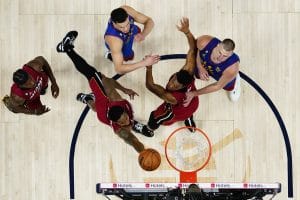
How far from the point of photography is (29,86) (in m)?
4.82

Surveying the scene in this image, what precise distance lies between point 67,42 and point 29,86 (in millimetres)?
1143

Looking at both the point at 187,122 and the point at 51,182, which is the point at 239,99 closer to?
the point at 187,122

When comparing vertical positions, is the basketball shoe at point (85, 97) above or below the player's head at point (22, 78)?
below

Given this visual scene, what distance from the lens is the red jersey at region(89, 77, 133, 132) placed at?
4852 mm

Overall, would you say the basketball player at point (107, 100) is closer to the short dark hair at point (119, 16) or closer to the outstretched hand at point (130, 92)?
the outstretched hand at point (130, 92)

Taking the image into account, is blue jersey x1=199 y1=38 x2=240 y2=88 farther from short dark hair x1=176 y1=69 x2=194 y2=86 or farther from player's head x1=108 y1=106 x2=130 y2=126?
player's head x1=108 y1=106 x2=130 y2=126

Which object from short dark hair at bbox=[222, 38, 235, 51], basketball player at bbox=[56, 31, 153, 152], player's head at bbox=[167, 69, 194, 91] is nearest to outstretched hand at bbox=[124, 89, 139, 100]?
basketball player at bbox=[56, 31, 153, 152]

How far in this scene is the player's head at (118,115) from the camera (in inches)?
176

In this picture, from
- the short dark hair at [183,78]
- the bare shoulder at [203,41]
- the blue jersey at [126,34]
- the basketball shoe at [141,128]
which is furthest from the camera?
the basketball shoe at [141,128]

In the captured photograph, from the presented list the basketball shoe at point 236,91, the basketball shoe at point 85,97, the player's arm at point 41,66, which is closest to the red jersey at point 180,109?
the basketball shoe at point 236,91

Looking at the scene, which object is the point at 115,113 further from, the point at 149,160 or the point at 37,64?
the point at 37,64

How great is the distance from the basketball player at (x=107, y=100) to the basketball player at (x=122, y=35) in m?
0.41

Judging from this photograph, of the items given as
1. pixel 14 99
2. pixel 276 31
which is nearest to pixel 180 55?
pixel 276 31

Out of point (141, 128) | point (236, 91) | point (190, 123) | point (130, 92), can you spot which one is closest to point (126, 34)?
point (130, 92)
